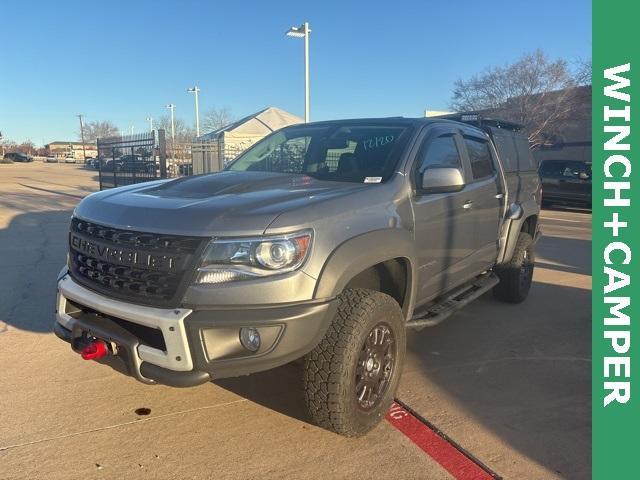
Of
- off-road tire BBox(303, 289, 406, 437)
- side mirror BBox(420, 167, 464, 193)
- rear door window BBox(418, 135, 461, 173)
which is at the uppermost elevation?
rear door window BBox(418, 135, 461, 173)

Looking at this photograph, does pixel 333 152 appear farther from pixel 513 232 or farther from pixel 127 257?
pixel 513 232

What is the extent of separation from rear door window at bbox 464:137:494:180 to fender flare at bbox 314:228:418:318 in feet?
5.13

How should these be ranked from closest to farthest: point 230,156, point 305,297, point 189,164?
point 305,297, point 230,156, point 189,164

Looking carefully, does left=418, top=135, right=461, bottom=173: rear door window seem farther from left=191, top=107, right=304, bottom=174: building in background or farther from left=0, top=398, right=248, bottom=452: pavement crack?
left=191, top=107, right=304, bottom=174: building in background

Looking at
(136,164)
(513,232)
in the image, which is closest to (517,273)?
(513,232)

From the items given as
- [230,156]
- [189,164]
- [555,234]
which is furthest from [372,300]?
[189,164]

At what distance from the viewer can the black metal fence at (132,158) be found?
1445 centimetres

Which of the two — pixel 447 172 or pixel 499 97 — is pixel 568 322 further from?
pixel 499 97

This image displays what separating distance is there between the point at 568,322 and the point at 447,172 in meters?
2.80

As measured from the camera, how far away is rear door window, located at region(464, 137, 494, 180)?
457 centimetres

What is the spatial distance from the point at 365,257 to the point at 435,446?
3.81 feet

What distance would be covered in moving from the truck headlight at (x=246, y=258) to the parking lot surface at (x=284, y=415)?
1.06 meters

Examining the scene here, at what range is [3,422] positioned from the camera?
316 centimetres

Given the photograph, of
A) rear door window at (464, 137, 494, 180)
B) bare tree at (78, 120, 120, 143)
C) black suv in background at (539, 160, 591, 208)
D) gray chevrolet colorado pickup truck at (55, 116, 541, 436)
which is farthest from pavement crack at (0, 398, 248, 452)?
bare tree at (78, 120, 120, 143)
